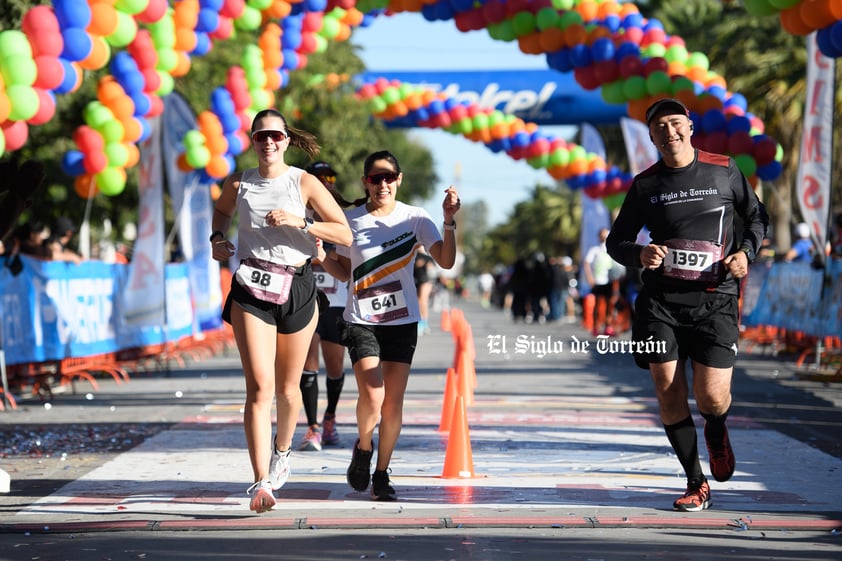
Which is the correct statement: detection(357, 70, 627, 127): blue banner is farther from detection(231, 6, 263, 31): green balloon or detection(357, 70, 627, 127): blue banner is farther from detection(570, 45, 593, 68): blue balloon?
detection(570, 45, 593, 68): blue balloon

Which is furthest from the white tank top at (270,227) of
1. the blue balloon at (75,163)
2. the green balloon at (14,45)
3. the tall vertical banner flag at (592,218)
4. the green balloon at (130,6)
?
the tall vertical banner flag at (592,218)

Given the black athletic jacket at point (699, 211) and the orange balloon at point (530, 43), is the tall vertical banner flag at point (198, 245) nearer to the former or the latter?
the orange balloon at point (530, 43)

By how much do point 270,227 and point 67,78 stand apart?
6.72 meters

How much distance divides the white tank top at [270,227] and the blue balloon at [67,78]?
6.44m

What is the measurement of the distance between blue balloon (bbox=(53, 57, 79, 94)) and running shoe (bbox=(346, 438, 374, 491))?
6.73m

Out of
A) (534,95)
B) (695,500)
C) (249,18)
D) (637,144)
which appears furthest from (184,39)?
(534,95)

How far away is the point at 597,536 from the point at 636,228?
70.8 inches

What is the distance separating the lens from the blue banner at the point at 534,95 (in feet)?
124

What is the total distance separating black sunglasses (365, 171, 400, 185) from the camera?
24.7ft

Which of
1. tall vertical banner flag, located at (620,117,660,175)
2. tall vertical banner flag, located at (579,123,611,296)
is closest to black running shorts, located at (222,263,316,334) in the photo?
tall vertical banner flag, located at (620,117,660,175)

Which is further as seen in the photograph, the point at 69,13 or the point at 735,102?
the point at 735,102

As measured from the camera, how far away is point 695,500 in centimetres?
695

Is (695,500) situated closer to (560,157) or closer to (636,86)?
(636,86)

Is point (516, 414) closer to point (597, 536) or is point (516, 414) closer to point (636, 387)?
point (636, 387)
